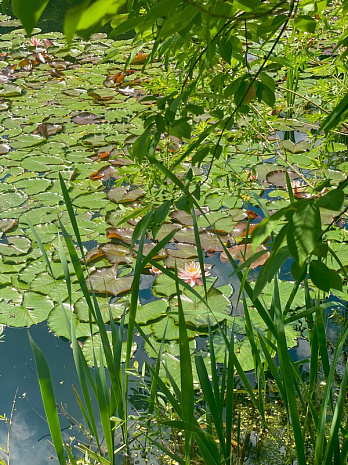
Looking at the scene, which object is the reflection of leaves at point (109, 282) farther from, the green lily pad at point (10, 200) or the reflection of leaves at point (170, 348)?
the green lily pad at point (10, 200)

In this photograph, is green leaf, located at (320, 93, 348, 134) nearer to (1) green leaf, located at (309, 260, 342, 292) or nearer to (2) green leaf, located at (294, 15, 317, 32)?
(1) green leaf, located at (309, 260, 342, 292)

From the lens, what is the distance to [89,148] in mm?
3080

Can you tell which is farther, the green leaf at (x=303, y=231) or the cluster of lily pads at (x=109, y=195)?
the cluster of lily pads at (x=109, y=195)

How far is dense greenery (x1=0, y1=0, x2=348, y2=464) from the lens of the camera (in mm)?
693

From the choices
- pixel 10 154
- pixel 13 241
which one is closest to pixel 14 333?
pixel 13 241

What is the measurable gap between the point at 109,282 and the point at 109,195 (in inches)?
26.9

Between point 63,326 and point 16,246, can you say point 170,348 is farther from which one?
point 16,246

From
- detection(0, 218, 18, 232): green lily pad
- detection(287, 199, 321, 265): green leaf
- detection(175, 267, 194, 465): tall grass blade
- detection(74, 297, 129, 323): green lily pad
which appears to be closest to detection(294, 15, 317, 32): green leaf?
detection(287, 199, 321, 265): green leaf

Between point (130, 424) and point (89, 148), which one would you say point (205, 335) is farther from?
point (89, 148)

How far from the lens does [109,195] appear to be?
2.58m

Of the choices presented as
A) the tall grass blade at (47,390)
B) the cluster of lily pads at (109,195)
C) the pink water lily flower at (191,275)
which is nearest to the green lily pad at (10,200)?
the cluster of lily pads at (109,195)

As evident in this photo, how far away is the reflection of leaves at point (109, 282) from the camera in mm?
1955

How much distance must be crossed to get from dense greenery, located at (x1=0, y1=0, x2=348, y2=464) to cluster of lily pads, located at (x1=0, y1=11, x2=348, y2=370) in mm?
10

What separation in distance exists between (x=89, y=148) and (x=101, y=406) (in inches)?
84.5
